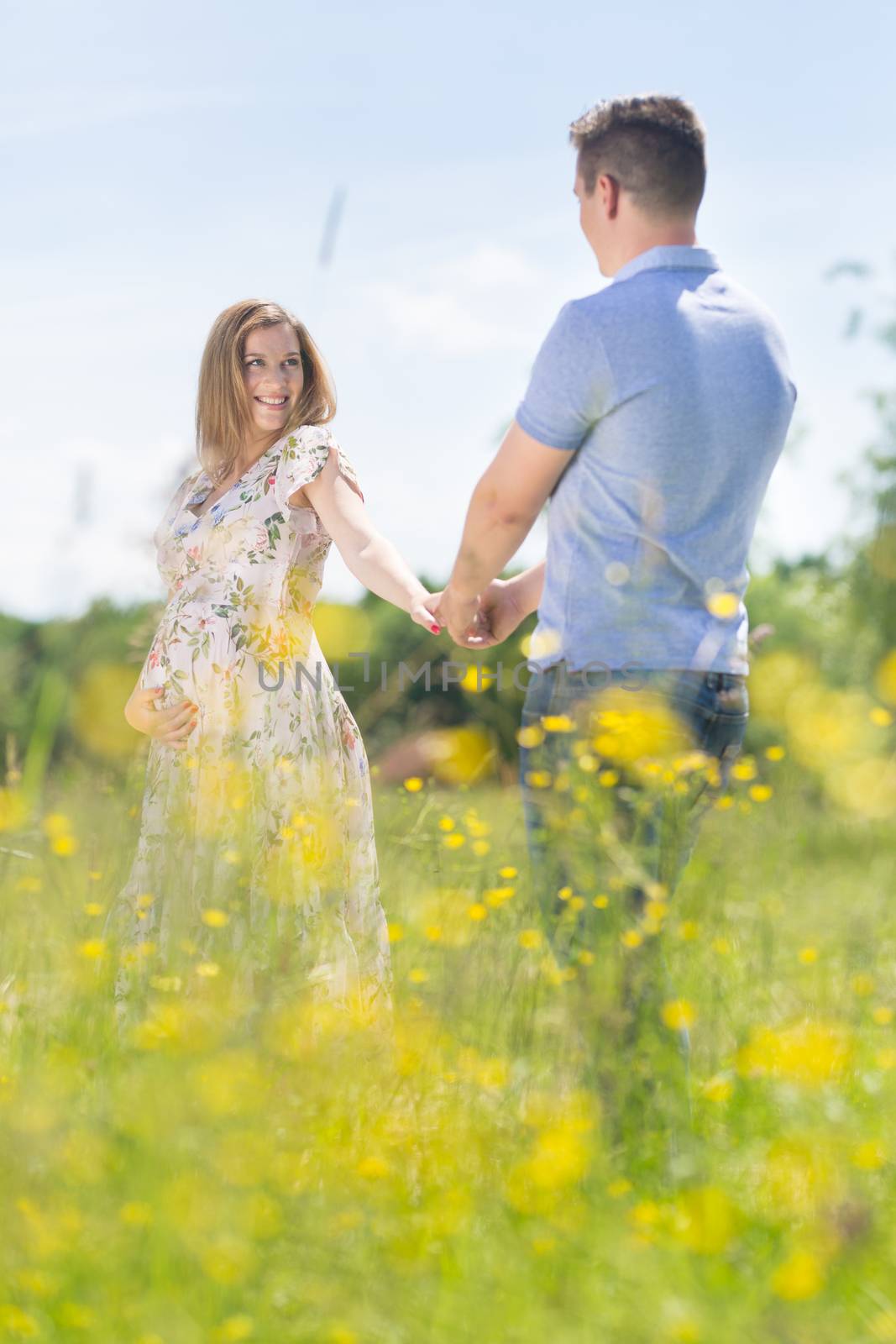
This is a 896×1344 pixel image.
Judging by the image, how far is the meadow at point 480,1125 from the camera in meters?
1.50

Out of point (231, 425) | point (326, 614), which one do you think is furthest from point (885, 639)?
point (231, 425)

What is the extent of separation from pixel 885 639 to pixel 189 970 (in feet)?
35.4

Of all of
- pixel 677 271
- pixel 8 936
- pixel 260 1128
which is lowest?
pixel 8 936

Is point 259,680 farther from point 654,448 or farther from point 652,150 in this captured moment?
point 652,150

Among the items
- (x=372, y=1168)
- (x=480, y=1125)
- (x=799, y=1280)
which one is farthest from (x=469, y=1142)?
(x=799, y=1280)

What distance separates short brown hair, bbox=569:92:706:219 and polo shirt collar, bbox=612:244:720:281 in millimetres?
67

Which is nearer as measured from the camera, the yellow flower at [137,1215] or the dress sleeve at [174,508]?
the yellow flower at [137,1215]

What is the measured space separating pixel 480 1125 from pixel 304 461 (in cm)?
153

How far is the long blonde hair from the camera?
3.02 metres

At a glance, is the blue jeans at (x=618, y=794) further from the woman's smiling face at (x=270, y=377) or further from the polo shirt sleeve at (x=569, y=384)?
the woman's smiling face at (x=270, y=377)

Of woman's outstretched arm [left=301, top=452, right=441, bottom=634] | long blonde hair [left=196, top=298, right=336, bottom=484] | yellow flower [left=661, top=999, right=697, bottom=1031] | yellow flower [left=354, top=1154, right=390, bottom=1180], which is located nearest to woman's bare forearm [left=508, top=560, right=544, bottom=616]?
woman's outstretched arm [left=301, top=452, right=441, bottom=634]

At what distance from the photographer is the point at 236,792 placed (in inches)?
110

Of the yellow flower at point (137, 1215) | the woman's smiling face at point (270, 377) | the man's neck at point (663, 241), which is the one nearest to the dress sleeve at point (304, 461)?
the woman's smiling face at point (270, 377)

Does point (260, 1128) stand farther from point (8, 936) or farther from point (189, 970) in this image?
point (8, 936)
